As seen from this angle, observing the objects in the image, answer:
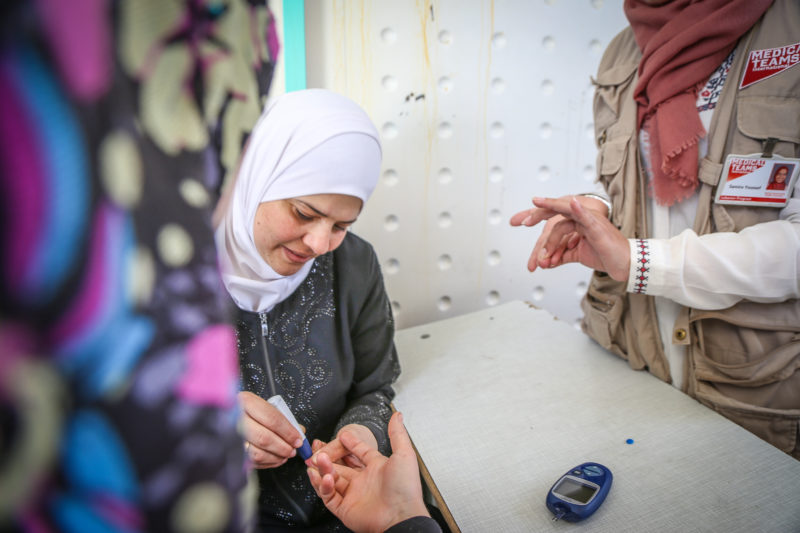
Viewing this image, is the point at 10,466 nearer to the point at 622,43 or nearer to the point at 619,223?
the point at 619,223

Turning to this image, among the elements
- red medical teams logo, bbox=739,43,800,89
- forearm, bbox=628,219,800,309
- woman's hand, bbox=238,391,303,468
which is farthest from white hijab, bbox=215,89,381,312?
red medical teams logo, bbox=739,43,800,89

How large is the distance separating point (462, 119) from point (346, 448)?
0.89m

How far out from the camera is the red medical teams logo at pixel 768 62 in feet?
2.30

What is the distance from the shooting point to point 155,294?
18 centimetres

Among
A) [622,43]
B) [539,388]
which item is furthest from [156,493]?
[622,43]

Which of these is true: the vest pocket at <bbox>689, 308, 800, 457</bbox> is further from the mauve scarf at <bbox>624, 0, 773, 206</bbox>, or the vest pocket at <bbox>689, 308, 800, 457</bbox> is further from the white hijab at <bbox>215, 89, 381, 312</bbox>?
the white hijab at <bbox>215, 89, 381, 312</bbox>

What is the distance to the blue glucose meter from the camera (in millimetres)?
606

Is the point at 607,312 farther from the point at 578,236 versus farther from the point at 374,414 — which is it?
the point at 374,414

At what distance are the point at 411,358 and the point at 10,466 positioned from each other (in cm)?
98

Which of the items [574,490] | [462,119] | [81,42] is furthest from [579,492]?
[462,119]

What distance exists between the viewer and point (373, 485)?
2.11 feet

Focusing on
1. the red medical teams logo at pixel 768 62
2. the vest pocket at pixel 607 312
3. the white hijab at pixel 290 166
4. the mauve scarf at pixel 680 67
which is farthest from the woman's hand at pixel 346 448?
the red medical teams logo at pixel 768 62

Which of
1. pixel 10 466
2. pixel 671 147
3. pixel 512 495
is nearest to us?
pixel 10 466

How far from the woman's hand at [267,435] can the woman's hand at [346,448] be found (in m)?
0.05
